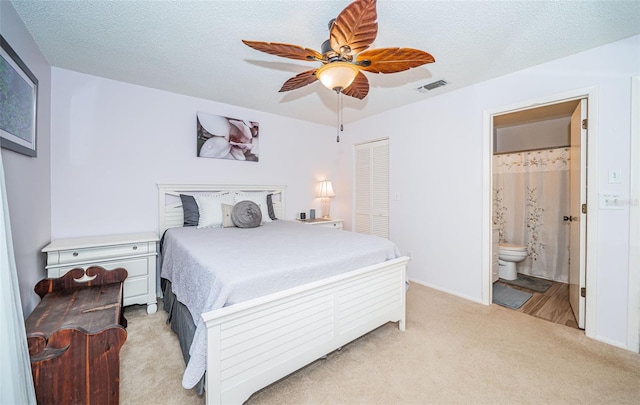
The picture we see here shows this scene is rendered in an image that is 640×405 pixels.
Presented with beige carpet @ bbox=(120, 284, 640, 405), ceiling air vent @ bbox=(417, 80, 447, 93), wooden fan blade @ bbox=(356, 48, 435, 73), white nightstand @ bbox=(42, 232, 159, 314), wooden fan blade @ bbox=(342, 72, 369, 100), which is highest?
ceiling air vent @ bbox=(417, 80, 447, 93)

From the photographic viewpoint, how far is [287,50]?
1544 millimetres

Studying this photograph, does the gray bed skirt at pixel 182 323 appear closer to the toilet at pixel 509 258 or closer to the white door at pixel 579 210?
the white door at pixel 579 210

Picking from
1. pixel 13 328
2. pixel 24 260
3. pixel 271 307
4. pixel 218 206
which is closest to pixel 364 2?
pixel 271 307

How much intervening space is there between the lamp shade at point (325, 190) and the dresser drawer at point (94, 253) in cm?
250

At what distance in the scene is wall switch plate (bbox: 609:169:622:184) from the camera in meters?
1.98

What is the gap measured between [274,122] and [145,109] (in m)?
1.62

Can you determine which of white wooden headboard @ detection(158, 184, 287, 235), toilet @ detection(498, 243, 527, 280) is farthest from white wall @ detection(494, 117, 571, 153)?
white wooden headboard @ detection(158, 184, 287, 235)

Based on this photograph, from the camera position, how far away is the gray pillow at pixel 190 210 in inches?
115

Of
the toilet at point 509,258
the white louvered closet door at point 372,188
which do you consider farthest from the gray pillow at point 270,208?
the toilet at point 509,258

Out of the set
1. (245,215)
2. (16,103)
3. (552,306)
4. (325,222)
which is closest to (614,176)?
(552,306)

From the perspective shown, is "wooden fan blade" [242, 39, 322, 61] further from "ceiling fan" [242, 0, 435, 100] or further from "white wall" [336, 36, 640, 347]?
"white wall" [336, 36, 640, 347]

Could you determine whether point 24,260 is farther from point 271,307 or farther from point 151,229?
point 271,307

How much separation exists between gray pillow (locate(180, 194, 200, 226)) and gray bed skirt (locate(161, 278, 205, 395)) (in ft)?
2.30

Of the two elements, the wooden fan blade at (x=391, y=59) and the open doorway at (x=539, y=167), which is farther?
the open doorway at (x=539, y=167)
